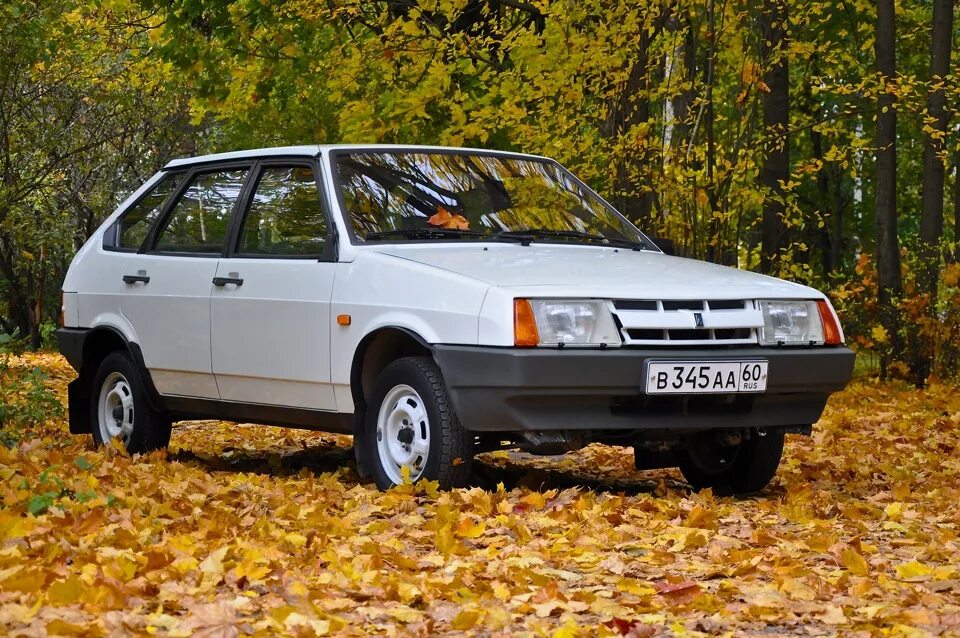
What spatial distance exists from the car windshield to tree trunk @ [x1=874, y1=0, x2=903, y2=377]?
24.0 ft

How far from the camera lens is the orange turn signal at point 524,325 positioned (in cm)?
633

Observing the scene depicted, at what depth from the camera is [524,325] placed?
250 inches

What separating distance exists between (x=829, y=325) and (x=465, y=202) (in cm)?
192

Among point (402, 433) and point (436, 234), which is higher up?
point (436, 234)

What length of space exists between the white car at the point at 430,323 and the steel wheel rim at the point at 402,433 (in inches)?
0.4

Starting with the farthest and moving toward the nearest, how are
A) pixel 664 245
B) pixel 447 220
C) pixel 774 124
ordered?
1. pixel 774 124
2. pixel 664 245
3. pixel 447 220

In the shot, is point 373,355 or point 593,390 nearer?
point 593,390

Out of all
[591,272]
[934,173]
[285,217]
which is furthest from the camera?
[934,173]

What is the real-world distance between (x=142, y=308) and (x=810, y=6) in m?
7.86

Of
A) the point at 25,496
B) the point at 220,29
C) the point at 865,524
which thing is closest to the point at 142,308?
the point at 25,496

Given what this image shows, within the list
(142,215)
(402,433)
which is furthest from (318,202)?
(142,215)

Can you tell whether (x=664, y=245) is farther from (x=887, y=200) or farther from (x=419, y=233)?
(x=887, y=200)

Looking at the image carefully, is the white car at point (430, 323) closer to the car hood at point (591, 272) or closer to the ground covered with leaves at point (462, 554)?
the car hood at point (591, 272)

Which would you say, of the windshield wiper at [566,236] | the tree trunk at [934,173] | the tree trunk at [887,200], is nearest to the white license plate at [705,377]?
the windshield wiper at [566,236]
